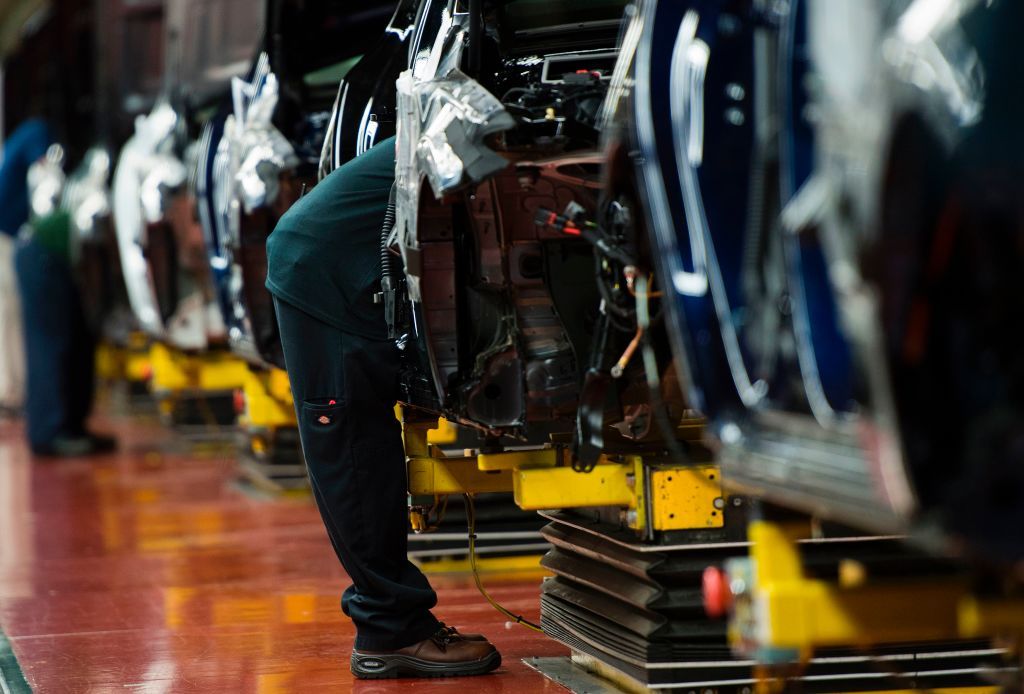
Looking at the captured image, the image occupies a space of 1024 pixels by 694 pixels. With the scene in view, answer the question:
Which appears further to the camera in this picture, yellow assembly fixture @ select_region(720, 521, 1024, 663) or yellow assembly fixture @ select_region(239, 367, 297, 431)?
yellow assembly fixture @ select_region(239, 367, 297, 431)

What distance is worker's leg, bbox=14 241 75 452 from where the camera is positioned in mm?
12547

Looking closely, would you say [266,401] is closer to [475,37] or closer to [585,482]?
[475,37]

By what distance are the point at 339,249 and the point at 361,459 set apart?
0.62 m

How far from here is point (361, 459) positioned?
467 centimetres

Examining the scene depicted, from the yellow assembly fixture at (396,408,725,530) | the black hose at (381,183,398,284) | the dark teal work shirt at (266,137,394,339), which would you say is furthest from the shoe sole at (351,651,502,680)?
the black hose at (381,183,398,284)

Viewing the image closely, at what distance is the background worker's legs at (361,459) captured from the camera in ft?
15.3

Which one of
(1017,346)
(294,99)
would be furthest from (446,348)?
(294,99)

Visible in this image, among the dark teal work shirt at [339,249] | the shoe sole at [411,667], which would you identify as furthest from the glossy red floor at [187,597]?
the dark teal work shirt at [339,249]

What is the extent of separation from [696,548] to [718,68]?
1508mm

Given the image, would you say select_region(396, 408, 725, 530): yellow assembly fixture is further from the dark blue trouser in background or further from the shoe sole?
the dark blue trouser in background

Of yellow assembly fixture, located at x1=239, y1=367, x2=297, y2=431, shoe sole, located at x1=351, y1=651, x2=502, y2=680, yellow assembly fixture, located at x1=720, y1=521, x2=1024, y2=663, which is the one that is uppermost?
yellow assembly fixture, located at x1=239, y1=367, x2=297, y2=431

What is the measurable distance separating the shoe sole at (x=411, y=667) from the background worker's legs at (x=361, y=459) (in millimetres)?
44

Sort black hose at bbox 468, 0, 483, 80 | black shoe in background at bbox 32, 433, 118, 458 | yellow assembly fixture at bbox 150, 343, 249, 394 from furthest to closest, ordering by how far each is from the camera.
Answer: black shoe in background at bbox 32, 433, 118, 458, yellow assembly fixture at bbox 150, 343, 249, 394, black hose at bbox 468, 0, 483, 80

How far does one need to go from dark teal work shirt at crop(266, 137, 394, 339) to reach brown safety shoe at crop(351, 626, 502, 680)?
930mm
